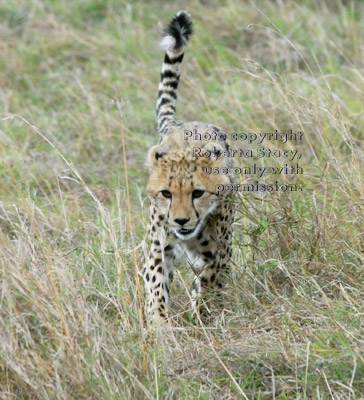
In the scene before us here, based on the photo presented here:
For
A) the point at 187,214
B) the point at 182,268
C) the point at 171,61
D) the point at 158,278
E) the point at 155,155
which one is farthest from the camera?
the point at 171,61

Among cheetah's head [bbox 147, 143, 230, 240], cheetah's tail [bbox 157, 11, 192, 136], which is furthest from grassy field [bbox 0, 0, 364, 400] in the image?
cheetah's tail [bbox 157, 11, 192, 136]

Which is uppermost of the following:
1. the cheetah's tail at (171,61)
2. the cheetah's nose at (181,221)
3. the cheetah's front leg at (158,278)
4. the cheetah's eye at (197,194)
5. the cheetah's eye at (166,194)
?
the cheetah's tail at (171,61)

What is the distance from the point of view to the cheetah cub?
4453mm

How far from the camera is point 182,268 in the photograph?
5.13 m

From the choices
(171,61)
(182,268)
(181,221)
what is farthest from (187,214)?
(171,61)

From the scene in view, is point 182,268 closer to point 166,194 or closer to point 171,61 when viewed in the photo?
point 166,194

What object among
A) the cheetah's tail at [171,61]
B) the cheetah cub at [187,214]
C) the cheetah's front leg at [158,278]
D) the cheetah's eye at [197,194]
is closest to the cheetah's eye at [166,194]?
the cheetah cub at [187,214]

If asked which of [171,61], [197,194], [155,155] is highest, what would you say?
[171,61]

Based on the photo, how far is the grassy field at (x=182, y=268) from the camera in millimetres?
3521

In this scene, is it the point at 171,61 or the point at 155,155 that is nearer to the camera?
the point at 155,155

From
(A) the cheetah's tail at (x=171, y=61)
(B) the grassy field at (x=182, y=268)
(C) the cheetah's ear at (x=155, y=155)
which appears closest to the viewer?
(B) the grassy field at (x=182, y=268)

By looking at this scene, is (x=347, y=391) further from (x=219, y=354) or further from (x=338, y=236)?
(x=338, y=236)

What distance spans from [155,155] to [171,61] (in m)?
0.94

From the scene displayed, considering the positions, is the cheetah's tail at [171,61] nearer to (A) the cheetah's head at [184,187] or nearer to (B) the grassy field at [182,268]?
(B) the grassy field at [182,268]
